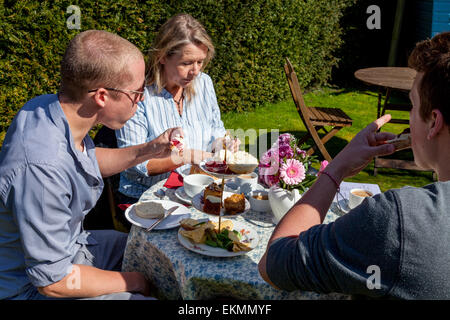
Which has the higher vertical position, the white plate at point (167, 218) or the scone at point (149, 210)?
the scone at point (149, 210)

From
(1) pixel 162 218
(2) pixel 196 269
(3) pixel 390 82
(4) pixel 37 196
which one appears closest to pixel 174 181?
(1) pixel 162 218

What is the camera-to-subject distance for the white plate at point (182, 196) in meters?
2.36

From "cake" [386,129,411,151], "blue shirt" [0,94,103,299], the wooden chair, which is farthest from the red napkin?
the wooden chair

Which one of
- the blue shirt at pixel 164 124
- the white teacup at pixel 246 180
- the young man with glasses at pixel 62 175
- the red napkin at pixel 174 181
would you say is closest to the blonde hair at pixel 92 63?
the young man with glasses at pixel 62 175

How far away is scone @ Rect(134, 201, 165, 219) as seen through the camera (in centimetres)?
210

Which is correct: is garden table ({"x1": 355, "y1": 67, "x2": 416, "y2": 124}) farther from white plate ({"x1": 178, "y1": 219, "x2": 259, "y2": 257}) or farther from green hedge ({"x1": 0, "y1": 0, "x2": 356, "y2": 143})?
white plate ({"x1": 178, "y1": 219, "x2": 259, "y2": 257})

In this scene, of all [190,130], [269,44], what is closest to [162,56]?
[190,130]

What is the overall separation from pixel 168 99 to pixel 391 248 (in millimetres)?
2462

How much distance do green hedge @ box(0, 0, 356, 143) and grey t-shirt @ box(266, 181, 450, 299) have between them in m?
4.22

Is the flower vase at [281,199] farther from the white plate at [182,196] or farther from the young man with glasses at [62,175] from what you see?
the young man with glasses at [62,175]

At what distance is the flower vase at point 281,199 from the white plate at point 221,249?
178mm

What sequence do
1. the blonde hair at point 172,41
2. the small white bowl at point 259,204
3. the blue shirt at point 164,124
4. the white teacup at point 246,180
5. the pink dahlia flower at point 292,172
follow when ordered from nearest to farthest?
the pink dahlia flower at point 292,172, the small white bowl at point 259,204, the white teacup at point 246,180, the blue shirt at point 164,124, the blonde hair at point 172,41

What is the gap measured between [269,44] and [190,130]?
5.30m

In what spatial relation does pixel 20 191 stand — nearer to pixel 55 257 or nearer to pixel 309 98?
pixel 55 257
